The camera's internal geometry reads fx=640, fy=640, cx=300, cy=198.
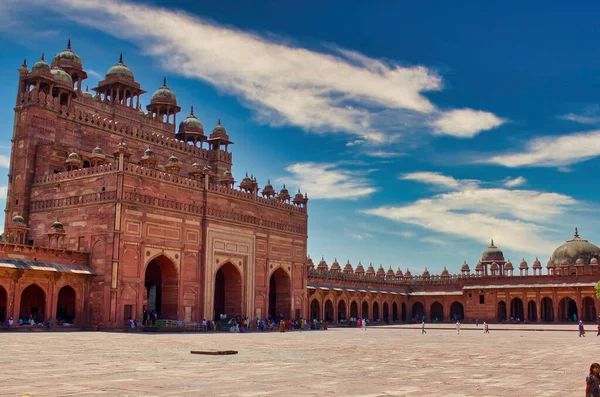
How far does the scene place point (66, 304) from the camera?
2770cm

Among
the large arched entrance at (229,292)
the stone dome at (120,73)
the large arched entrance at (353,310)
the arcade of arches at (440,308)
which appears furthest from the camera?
the large arched entrance at (353,310)

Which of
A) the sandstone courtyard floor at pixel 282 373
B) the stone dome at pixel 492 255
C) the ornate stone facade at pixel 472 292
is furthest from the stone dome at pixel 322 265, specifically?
the sandstone courtyard floor at pixel 282 373

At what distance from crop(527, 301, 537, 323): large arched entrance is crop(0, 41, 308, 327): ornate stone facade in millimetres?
21413

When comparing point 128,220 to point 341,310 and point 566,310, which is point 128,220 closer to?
point 341,310

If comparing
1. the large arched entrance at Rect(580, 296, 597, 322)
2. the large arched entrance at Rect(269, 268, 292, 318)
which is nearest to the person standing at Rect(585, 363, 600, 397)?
the large arched entrance at Rect(269, 268, 292, 318)

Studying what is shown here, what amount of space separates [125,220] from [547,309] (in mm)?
37485

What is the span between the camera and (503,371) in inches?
434

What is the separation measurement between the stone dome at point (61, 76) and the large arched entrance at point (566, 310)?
37.9 m

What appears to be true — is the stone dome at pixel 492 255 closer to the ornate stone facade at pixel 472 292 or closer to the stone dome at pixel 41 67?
the ornate stone facade at pixel 472 292

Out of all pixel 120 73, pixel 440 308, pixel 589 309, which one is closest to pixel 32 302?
pixel 120 73

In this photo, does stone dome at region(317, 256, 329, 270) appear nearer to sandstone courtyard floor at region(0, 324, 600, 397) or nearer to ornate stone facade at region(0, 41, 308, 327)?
ornate stone facade at region(0, 41, 308, 327)

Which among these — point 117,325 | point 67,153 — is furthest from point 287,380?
point 67,153

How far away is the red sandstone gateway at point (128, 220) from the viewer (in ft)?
85.6

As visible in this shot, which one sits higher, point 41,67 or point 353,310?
point 41,67
